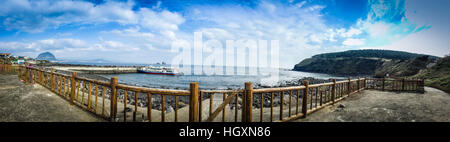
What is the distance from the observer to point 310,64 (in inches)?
5763

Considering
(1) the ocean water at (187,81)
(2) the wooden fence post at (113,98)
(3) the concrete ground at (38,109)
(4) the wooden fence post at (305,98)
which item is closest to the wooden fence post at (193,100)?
(2) the wooden fence post at (113,98)

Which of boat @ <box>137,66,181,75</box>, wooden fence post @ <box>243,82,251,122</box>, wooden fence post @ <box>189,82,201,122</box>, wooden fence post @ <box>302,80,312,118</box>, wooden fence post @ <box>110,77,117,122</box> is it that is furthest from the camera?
boat @ <box>137,66,181,75</box>

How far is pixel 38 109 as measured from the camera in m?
5.80

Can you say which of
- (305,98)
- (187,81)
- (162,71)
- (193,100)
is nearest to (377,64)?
(187,81)

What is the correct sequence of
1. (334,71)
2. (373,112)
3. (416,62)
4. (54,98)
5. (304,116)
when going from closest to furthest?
1. (304,116)
2. (373,112)
3. (54,98)
4. (416,62)
5. (334,71)

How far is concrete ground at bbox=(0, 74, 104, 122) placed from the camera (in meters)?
5.22

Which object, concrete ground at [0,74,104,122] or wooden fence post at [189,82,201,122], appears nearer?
wooden fence post at [189,82,201,122]

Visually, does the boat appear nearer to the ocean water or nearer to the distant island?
the ocean water

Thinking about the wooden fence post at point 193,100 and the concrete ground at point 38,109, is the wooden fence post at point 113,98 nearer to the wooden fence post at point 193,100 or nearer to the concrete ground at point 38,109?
the concrete ground at point 38,109

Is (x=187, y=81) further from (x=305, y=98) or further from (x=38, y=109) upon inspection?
→ (x=305, y=98)

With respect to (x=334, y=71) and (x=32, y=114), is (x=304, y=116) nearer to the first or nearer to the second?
(x=32, y=114)

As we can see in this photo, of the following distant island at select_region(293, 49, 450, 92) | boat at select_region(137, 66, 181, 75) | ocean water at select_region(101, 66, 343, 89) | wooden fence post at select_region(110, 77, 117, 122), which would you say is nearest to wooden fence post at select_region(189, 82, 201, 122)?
wooden fence post at select_region(110, 77, 117, 122)
